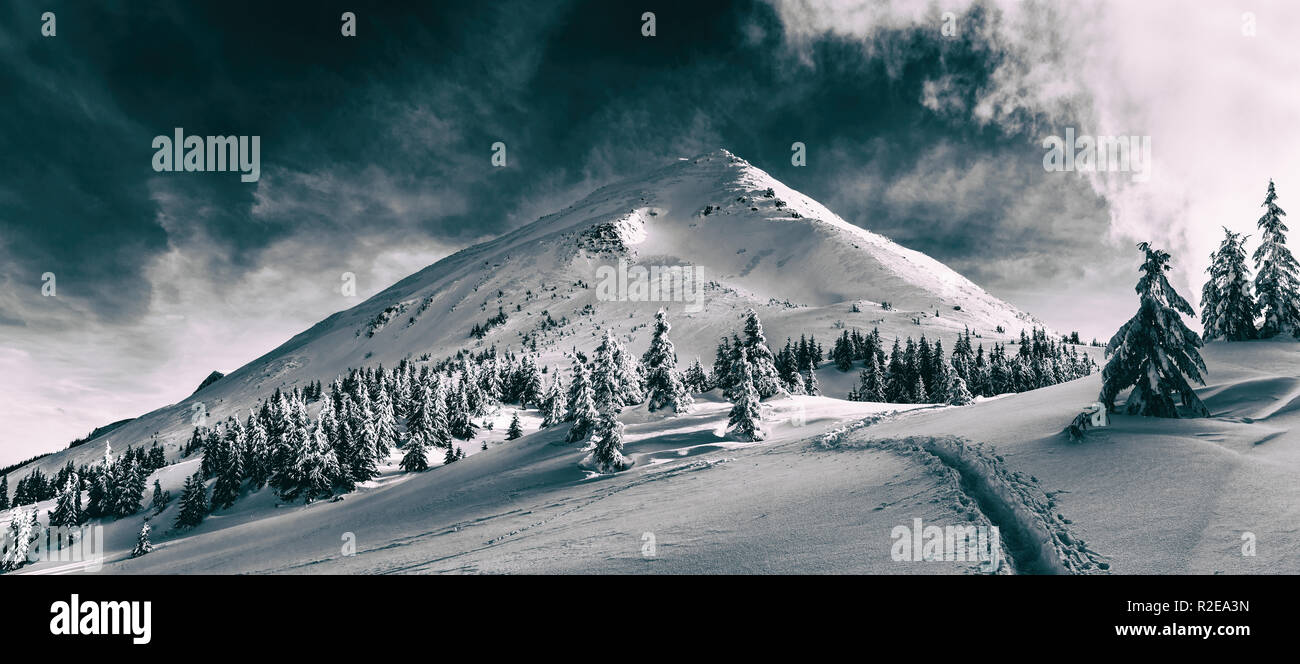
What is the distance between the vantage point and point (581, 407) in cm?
3794

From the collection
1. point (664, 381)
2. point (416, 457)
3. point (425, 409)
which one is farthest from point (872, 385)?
point (416, 457)

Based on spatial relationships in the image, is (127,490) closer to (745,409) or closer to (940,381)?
(745,409)

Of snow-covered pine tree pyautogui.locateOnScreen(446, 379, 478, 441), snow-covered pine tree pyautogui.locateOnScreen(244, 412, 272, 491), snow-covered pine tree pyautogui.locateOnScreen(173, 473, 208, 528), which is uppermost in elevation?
snow-covered pine tree pyautogui.locateOnScreen(446, 379, 478, 441)

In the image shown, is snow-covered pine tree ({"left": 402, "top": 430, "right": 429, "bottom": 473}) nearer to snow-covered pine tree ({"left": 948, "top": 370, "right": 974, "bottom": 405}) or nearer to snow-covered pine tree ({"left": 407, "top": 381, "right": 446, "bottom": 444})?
snow-covered pine tree ({"left": 407, "top": 381, "right": 446, "bottom": 444})

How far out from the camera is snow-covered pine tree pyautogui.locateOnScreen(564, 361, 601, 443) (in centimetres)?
3691

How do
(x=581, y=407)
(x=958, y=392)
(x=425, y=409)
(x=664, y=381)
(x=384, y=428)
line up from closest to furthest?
(x=581, y=407), (x=664, y=381), (x=958, y=392), (x=384, y=428), (x=425, y=409)

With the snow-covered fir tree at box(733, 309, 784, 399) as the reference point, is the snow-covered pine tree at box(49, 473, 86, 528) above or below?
below

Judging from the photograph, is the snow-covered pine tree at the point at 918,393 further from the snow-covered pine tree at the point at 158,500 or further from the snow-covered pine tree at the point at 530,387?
the snow-covered pine tree at the point at 158,500

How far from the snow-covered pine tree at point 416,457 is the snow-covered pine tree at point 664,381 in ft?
117

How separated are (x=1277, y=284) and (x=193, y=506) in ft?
323

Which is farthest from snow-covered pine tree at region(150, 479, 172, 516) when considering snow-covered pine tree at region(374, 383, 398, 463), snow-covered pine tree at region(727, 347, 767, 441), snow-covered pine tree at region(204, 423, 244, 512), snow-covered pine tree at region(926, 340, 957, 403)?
snow-covered pine tree at region(926, 340, 957, 403)

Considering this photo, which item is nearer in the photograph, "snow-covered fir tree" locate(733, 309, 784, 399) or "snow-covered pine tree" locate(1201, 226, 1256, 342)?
"snow-covered pine tree" locate(1201, 226, 1256, 342)

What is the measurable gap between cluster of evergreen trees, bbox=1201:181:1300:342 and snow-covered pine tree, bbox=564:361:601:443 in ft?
108
